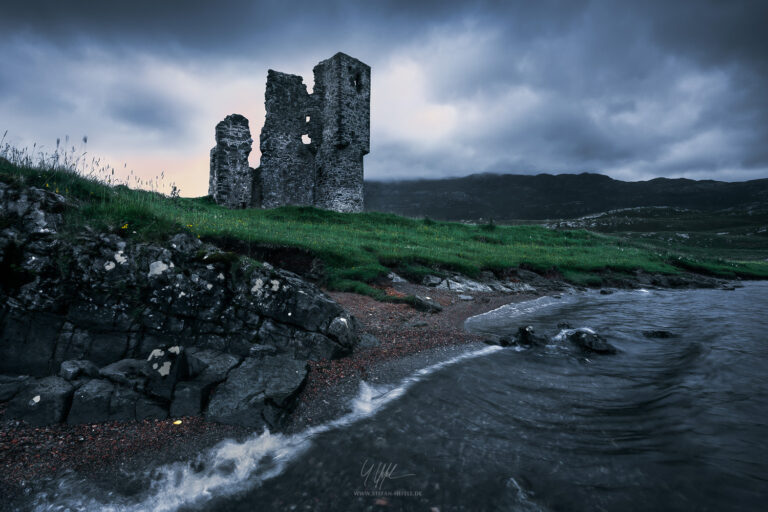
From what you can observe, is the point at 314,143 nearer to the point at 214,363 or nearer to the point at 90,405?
the point at 214,363

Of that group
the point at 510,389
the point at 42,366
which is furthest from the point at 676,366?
the point at 42,366

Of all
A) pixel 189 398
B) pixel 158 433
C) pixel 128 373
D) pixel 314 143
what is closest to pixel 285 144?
pixel 314 143

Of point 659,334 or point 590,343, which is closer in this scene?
point 590,343

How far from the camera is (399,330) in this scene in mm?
8695

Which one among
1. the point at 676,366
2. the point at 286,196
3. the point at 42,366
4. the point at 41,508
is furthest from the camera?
the point at 286,196

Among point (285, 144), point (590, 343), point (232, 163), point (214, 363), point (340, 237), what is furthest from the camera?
point (285, 144)

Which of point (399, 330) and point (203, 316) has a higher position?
point (203, 316)

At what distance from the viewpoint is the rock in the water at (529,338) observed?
27.6 ft

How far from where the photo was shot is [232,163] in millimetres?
27109

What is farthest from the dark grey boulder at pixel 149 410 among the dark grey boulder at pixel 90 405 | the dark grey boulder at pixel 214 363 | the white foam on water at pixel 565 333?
the white foam on water at pixel 565 333

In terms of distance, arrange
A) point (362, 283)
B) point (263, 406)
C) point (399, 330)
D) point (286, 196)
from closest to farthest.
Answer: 1. point (263, 406)
2. point (399, 330)
3. point (362, 283)
4. point (286, 196)

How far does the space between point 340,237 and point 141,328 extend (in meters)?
12.6

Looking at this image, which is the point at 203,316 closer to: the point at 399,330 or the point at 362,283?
the point at 399,330

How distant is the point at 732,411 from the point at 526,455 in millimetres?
3785
